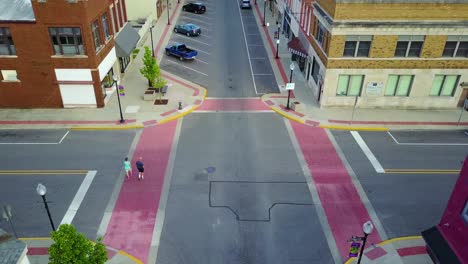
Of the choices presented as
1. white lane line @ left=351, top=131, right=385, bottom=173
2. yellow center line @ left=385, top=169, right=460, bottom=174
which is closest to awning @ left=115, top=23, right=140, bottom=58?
white lane line @ left=351, top=131, right=385, bottom=173

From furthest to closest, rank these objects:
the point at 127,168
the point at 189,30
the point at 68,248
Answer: the point at 189,30
the point at 127,168
the point at 68,248

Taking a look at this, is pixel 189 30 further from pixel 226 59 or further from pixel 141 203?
pixel 141 203

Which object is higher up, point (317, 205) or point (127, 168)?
point (127, 168)

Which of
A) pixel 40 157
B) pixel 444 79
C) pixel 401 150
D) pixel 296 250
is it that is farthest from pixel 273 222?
pixel 444 79

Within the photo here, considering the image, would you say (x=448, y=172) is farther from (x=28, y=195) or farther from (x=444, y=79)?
(x=28, y=195)

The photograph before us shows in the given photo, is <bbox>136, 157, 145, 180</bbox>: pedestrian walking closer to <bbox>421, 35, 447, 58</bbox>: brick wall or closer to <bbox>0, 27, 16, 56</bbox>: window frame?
<bbox>0, 27, 16, 56</bbox>: window frame

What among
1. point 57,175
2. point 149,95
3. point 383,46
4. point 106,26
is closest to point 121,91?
point 149,95

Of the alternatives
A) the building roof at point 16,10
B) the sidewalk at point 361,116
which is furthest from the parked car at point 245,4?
the building roof at point 16,10
